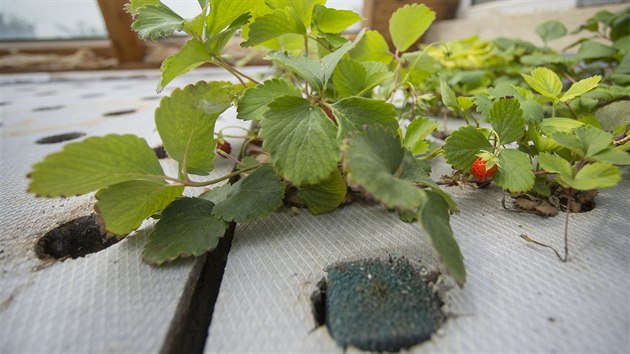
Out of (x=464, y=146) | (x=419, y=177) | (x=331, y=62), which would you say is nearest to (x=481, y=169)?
(x=464, y=146)

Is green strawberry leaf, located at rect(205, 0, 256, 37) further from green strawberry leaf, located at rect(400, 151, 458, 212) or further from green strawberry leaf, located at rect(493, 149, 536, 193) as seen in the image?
green strawberry leaf, located at rect(493, 149, 536, 193)

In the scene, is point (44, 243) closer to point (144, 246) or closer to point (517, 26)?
point (144, 246)

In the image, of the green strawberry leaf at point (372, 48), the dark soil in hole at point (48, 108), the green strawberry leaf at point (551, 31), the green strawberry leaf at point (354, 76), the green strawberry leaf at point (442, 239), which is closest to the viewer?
the green strawberry leaf at point (442, 239)

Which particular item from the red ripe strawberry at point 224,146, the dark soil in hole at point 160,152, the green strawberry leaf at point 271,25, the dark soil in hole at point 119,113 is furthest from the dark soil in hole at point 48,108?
the green strawberry leaf at point 271,25

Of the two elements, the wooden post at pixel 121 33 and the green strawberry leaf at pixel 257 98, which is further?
the wooden post at pixel 121 33

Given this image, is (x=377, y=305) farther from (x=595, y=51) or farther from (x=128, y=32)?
(x=128, y=32)

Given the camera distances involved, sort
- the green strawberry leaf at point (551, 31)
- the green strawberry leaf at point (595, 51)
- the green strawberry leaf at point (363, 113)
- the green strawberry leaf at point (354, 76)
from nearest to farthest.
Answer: the green strawberry leaf at point (363, 113) < the green strawberry leaf at point (354, 76) < the green strawberry leaf at point (595, 51) < the green strawberry leaf at point (551, 31)

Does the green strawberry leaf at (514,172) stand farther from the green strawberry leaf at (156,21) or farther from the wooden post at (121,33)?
the wooden post at (121,33)
